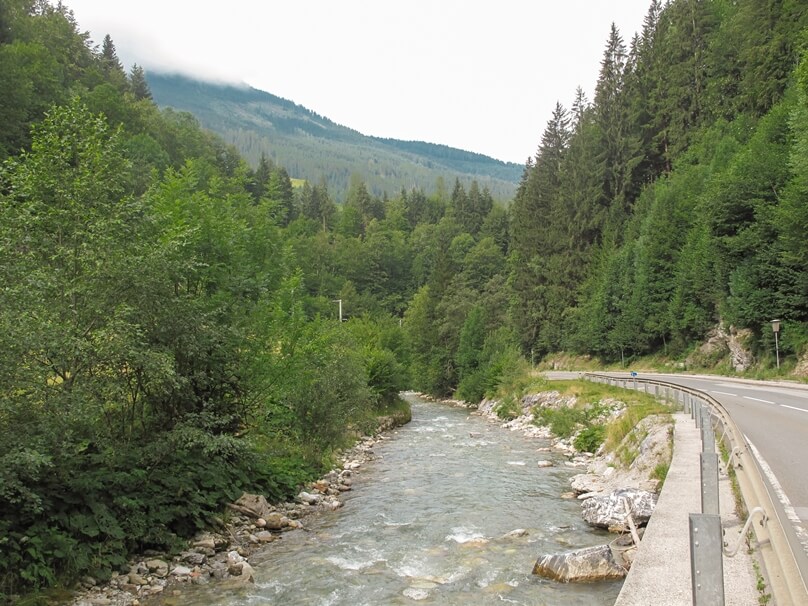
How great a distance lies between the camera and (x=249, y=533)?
13.5m

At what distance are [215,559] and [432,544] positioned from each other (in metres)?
4.64

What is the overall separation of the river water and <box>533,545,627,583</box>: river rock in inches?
8.6

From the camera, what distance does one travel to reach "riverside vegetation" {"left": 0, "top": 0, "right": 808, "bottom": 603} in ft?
34.1

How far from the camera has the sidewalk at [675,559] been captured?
20.4ft

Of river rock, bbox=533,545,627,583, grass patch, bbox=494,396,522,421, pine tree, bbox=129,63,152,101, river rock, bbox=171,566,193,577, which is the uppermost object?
pine tree, bbox=129,63,152,101

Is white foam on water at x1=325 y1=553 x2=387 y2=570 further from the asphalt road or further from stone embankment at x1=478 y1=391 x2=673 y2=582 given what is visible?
the asphalt road

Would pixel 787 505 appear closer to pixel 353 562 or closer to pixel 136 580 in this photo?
pixel 353 562

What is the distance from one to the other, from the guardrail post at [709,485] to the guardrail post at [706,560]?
0.41 meters

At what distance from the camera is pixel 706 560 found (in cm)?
389

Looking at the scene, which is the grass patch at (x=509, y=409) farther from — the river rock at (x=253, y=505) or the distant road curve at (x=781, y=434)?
the river rock at (x=253, y=505)

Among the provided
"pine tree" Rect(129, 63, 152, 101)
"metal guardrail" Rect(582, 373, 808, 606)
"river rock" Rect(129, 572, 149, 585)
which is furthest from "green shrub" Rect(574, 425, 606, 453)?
"pine tree" Rect(129, 63, 152, 101)

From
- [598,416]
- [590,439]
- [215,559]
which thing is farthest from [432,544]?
[598,416]

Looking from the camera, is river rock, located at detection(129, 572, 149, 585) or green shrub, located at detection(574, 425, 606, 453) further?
green shrub, located at detection(574, 425, 606, 453)

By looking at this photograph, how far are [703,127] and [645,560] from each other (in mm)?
59239
